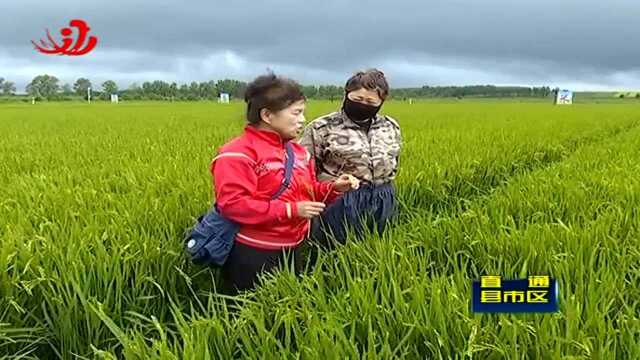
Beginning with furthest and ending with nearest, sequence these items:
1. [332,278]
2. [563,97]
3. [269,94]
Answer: [563,97] < [269,94] < [332,278]

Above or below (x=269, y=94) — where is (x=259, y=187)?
below

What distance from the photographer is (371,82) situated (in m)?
2.81

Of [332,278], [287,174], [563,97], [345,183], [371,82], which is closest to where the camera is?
[332,278]

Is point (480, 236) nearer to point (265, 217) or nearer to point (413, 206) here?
point (265, 217)

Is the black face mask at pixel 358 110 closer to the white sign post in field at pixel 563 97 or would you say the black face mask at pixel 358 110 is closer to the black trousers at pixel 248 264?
the black trousers at pixel 248 264

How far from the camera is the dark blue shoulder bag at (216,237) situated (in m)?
2.38

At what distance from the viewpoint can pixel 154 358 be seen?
4.60 feet

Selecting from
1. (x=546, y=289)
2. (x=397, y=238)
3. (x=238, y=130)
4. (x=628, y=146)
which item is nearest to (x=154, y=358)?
(x=546, y=289)

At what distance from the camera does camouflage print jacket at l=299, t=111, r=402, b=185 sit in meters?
3.03

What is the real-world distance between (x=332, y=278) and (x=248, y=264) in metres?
0.48

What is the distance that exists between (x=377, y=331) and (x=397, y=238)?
3.31ft

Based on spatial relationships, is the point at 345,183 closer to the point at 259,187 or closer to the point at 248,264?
the point at 259,187

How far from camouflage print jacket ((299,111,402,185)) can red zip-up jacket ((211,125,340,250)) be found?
48 centimetres

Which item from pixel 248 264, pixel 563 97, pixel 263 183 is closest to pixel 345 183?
pixel 263 183
